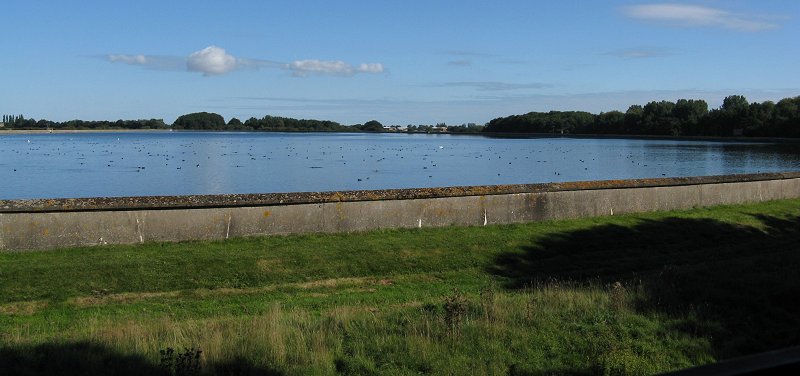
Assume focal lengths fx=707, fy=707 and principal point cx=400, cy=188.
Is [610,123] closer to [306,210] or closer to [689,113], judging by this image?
[689,113]

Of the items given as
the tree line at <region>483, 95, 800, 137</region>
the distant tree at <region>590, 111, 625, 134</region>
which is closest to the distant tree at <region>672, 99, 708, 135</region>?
the tree line at <region>483, 95, 800, 137</region>

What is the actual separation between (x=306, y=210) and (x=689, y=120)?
142453 mm

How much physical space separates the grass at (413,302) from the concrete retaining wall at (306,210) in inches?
15.4

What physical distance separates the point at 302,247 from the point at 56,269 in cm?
402

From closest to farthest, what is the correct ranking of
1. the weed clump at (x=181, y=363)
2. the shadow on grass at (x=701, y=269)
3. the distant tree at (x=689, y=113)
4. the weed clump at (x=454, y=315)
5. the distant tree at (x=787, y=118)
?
the weed clump at (x=181, y=363)
the weed clump at (x=454, y=315)
the shadow on grass at (x=701, y=269)
the distant tree at (x=787, y=118)
the distant tree at (x=689, y=113)

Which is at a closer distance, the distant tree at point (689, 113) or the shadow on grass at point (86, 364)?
the shadow on grass at point (86, 364)

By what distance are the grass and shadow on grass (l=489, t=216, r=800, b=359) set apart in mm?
40

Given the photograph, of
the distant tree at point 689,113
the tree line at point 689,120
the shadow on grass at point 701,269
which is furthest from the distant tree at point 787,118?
the shadow on grass at point 701,269

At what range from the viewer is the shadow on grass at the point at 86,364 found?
576 centimetres

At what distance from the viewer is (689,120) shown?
142250 millimetres

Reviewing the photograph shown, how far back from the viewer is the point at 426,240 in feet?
45.1

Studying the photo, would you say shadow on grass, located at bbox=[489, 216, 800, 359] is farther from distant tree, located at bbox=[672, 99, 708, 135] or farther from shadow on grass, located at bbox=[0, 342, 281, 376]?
distant tree, located at bbox=[672, 99, 708, 135]

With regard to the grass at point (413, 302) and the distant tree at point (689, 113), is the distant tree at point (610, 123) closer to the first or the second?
the distant tree at point (689, 113)

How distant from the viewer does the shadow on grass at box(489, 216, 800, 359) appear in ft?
24.8
